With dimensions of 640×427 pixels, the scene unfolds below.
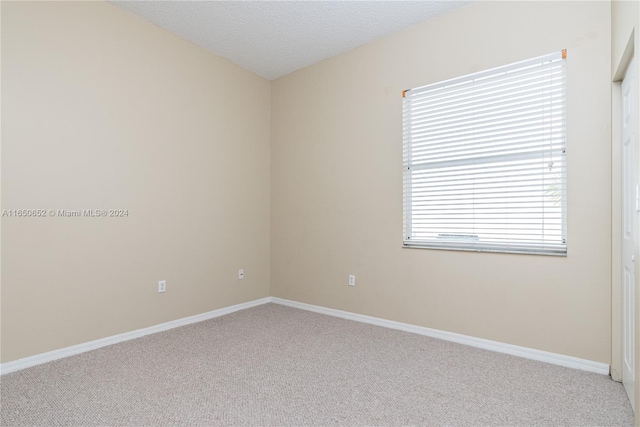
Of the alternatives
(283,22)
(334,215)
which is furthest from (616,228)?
(283,22)

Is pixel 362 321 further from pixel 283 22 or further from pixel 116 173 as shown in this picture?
pixel 283 22

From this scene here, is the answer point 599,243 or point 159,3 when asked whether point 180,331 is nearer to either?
point 159,3

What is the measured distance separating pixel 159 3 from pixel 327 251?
2803 mm

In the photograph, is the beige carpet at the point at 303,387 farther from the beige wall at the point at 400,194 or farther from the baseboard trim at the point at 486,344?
the beige wall at the point at 400,194

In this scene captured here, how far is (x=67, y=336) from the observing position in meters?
2.75

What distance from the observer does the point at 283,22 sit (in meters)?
3.28

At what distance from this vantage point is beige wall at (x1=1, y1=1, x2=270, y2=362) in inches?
99.8

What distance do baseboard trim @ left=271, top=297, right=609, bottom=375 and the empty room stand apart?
0.01 m

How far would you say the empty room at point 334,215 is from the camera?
2172 millimetres

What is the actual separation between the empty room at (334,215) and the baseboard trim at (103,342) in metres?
0.02

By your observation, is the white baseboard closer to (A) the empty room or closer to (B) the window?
(A) the empty room

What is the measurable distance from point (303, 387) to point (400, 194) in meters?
1.95

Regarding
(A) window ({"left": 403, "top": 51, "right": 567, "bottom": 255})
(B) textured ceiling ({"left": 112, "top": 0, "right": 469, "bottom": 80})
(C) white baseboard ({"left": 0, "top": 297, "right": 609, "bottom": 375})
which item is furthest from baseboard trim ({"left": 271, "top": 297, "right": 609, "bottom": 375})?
(B) textured ceiling ({"left": 112, "top": 0, "right": 469, "bottom": 80})

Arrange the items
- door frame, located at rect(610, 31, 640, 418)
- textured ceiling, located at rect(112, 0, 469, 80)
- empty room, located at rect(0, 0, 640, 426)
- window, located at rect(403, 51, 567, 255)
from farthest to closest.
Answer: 1. textured ceiling, located at rect(112, 0, 469, 80)
2. window, located at rect(403, 51, 567, 255)
3. door frame, located at rect(610, 31, 640, 418)
4. empty room, located at rect(0, 0, 640, 426)
